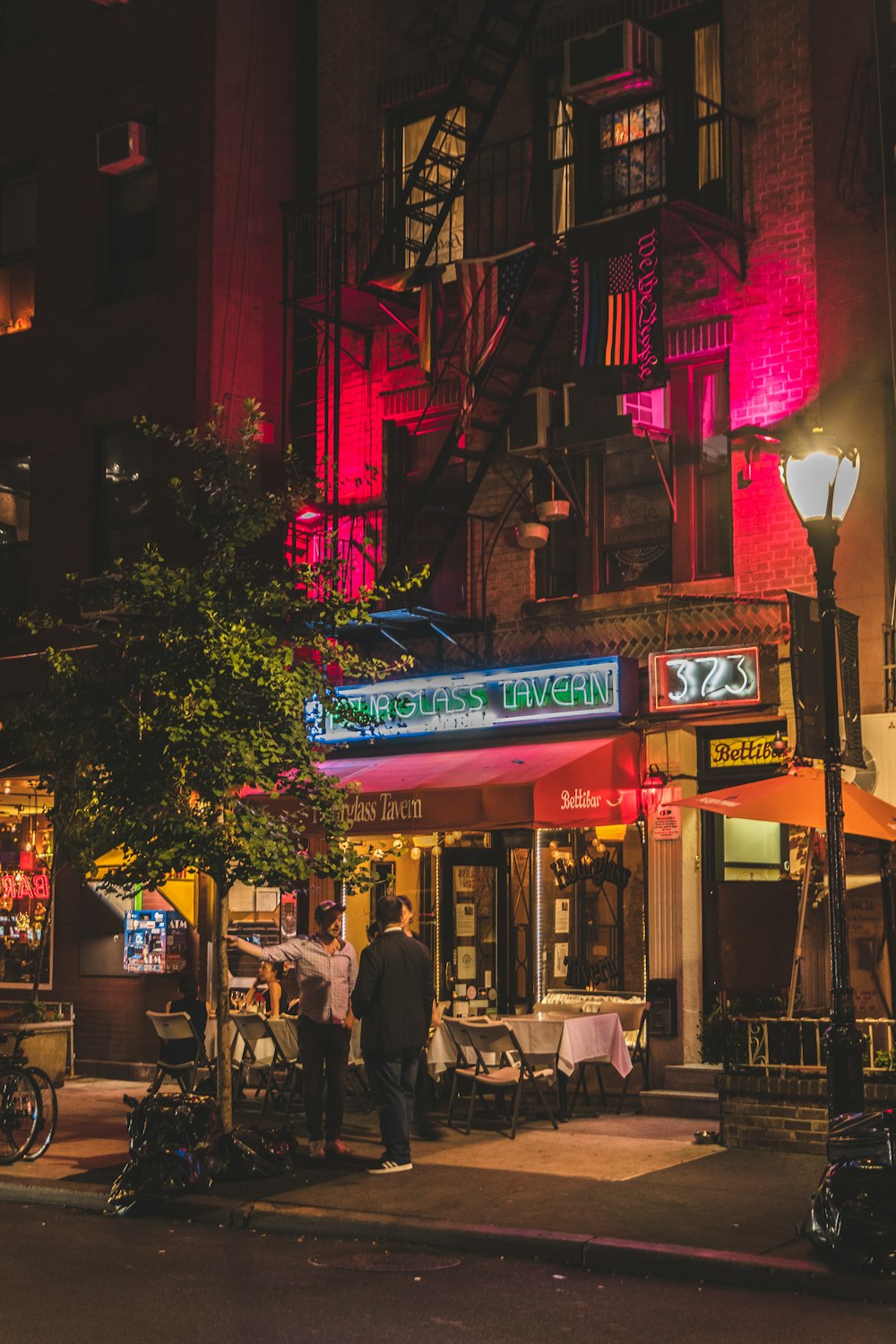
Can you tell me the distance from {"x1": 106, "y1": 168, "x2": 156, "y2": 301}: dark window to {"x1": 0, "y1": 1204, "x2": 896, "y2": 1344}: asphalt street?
1325 cm

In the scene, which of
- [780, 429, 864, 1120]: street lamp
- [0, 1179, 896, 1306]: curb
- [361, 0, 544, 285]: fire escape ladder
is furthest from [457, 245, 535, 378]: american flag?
[0, 1179, 896, 1306]: curb

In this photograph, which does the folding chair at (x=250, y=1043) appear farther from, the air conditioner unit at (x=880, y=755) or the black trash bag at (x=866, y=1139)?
the black trash bag at (x=866, y=1139)

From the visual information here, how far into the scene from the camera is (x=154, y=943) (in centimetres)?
1877

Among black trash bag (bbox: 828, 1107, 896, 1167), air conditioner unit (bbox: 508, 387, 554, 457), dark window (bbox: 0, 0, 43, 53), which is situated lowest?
black trash bag (bbox: 828, 1107, 896, 1167)

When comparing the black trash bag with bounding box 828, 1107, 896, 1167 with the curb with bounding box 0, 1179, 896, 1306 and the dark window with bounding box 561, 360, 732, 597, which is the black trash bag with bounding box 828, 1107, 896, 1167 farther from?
the dark window with bounding box 561, 360, 732, 597

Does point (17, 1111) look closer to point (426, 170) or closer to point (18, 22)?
point (426, 170)

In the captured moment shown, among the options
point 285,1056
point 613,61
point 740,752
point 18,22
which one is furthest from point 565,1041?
point 18,22

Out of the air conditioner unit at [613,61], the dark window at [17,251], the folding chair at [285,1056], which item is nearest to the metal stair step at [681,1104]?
the folding chair at [285,1056]

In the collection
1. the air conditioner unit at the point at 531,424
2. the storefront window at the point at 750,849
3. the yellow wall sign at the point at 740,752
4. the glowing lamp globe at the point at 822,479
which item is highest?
the air conditioner unit at the point at 531,424

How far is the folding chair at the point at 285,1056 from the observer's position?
14258 mm

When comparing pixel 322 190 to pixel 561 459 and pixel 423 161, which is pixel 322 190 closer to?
pixel 423 161

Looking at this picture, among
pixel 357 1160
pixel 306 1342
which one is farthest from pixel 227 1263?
pixel 357 1160

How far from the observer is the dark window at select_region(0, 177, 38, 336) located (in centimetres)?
2103

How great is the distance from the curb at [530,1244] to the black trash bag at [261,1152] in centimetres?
49
